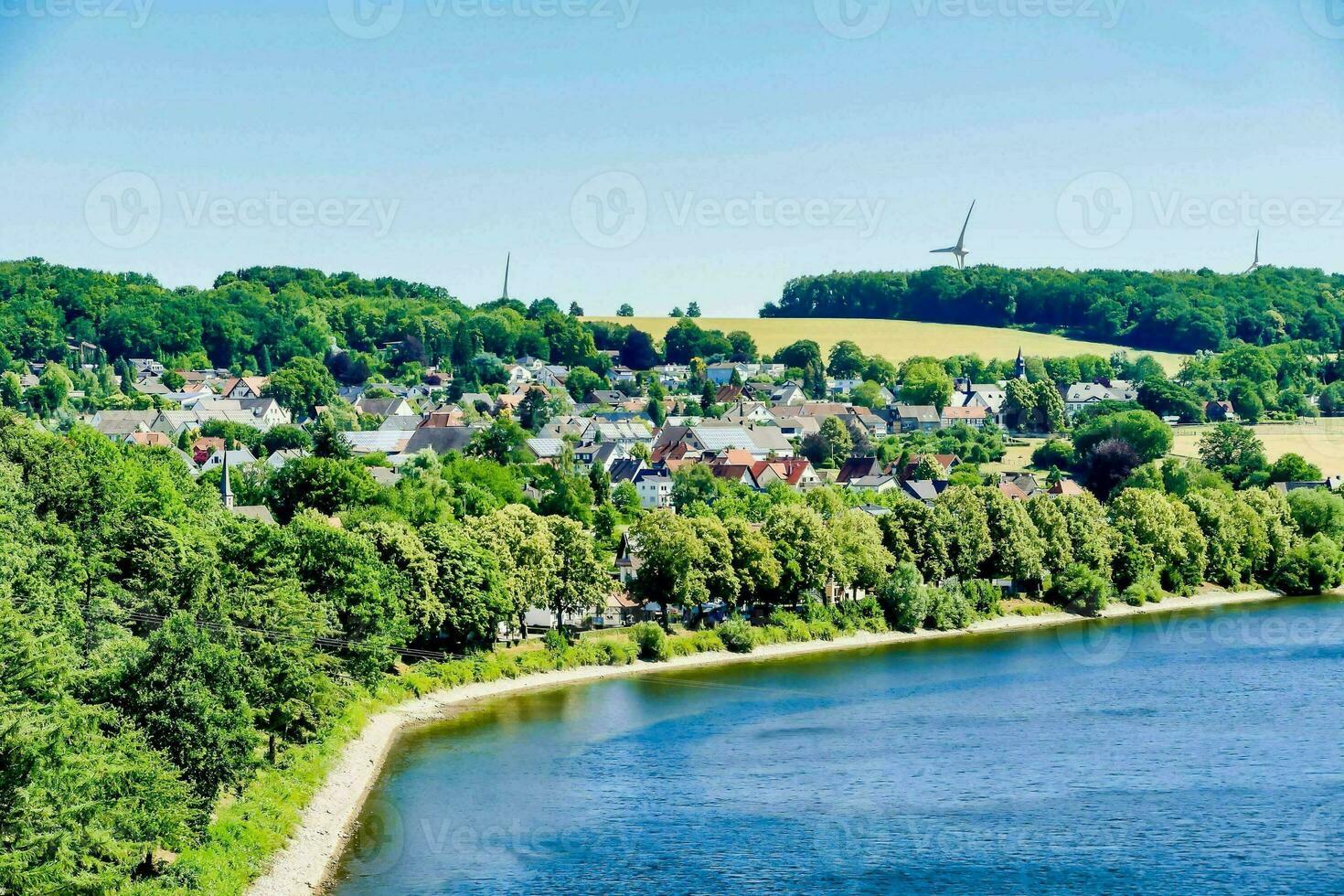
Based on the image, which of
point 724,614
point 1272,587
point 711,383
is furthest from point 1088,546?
point 711,383

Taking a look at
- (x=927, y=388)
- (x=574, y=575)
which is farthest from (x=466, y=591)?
(x=927, y=388)

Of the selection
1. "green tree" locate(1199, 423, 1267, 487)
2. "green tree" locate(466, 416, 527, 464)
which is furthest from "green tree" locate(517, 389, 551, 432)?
"green tree" locate(1199, 423, 1267, 487)

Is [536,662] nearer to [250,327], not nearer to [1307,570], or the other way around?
[1307,570]

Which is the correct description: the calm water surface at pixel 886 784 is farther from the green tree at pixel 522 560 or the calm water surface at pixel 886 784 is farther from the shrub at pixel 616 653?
the green tree at pixel 522 560

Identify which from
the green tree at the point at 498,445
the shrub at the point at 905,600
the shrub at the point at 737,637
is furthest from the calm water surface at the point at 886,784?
the green tree at the point at 498,445

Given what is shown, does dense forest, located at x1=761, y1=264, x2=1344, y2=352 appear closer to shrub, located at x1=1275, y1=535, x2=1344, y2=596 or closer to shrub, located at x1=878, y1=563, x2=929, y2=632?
shrub, located at x1=1275, y1=535, x2=1344, y2=596
